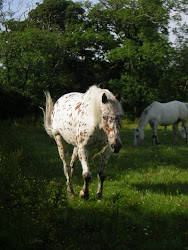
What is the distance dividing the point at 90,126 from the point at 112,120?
0.57 metres

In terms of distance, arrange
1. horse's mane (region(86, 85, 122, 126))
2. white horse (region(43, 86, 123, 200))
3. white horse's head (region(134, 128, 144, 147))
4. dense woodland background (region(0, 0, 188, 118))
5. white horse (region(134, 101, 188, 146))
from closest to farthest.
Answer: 1. white horse (region(43, 86, 123, 200))
2. horse's mane (region(86, 85, 122, 126))
3. white horse's head (region(134, 128, 144, 147))
4. white horse (region(134, 101, 188, 146))
5. dense woodland background (region(0, 0, 188, 118))

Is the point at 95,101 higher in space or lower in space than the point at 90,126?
higher

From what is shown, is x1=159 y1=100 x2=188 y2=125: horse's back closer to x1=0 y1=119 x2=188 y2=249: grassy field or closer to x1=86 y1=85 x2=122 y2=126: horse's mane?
x1=0 y1=119 x2=188 y2=249: grassy field

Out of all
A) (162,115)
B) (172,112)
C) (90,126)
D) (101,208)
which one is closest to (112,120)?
(90,126)

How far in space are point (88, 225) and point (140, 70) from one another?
80.2 ft

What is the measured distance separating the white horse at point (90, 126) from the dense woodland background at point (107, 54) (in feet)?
51.0

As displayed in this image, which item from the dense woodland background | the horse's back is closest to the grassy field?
the horse's back

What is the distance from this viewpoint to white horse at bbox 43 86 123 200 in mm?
5266

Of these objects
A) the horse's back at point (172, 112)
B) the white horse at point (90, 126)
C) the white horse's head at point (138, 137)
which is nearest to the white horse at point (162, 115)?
the horse's back at point (172, 112)

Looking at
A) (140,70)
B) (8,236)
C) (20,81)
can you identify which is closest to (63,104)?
(8,236)

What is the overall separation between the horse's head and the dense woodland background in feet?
56.0

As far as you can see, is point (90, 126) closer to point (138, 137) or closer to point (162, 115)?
point (138, 137)

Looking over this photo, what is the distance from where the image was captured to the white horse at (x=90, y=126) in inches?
207

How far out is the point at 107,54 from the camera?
29078 millimetres
